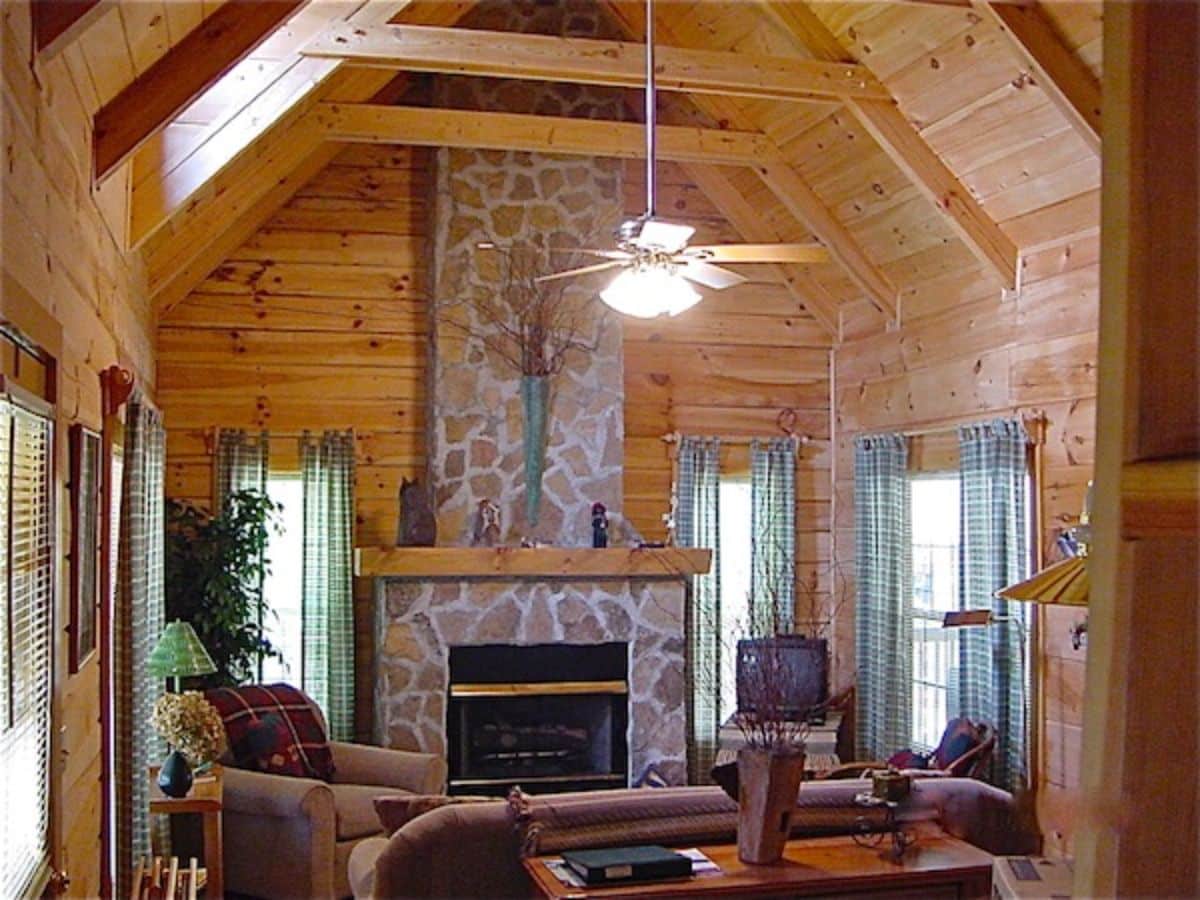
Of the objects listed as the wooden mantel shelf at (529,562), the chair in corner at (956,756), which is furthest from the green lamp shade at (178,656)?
the chair in corner at (956,756)

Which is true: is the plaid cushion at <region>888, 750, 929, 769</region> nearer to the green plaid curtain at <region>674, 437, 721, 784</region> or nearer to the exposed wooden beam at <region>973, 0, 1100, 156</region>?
the green plaid curtain at <region>674, 437, 721, 784</region>

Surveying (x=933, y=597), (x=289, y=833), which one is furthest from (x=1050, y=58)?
(x=289, y=833)

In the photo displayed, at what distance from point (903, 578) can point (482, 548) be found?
2.37 metres

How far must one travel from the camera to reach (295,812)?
5.31 meters

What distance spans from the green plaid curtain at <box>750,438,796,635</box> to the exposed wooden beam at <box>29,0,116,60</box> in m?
5.73

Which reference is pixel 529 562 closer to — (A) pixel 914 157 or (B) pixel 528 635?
(B) pixel 528 635

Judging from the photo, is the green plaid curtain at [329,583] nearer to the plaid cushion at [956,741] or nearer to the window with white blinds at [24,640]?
the plaid cushion at [956,741]

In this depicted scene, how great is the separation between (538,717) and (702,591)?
1.29m

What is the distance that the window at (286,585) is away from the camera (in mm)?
7113

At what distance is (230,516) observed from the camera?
6.79m

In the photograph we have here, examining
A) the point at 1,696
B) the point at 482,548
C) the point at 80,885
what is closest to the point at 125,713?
the point at 80,885

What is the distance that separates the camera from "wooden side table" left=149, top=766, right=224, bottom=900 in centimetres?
470

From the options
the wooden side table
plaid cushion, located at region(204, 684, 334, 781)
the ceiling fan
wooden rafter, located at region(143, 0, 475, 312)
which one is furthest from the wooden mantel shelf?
the ceiling fan

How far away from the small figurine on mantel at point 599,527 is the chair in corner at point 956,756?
72.3 inches
